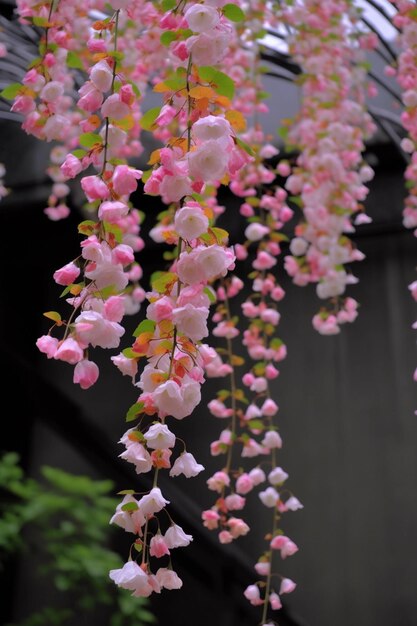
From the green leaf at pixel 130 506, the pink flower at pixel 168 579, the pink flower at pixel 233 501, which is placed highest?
the green leaf at pixel 130 506

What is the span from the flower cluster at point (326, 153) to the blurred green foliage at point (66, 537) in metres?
1.24

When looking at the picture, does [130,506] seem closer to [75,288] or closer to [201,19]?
[75,288]

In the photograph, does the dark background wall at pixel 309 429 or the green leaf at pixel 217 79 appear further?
the dark background wall at pixel 309 429

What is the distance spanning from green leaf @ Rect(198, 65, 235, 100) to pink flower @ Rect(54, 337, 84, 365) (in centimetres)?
41

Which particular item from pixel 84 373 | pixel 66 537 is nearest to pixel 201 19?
pixel 84 373

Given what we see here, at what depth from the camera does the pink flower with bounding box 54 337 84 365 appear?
925 mm

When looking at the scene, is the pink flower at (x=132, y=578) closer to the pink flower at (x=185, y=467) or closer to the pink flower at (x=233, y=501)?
the pink flower at (x=185, y=467)

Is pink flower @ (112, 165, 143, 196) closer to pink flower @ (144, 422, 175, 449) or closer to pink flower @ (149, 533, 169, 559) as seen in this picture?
pink flower @ (144, 422, 175, 449)

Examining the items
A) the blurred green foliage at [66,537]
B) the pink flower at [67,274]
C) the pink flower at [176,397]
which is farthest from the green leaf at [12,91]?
the blurred green foliage at [66,537]

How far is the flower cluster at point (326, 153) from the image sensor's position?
7.13ft

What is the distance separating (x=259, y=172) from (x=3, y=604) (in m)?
1.86

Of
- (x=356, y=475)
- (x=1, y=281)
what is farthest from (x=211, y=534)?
(x=1, y=281)

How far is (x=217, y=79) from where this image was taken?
1.04 meters

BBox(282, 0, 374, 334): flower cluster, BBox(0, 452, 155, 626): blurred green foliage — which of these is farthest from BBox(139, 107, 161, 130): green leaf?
BBox(0, 452, 155, 626): blurred green foliage
